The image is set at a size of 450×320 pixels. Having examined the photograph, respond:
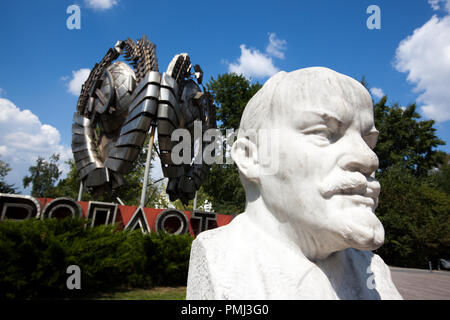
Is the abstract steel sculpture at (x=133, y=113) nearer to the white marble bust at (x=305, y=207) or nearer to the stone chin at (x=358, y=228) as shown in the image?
the white marble bust at (x=305, y=207)

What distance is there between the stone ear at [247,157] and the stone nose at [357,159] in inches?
18.7

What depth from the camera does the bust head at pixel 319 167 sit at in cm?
136

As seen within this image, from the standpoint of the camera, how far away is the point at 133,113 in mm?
8586

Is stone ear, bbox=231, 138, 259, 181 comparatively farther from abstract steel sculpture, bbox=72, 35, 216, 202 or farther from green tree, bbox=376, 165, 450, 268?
green tree, bbox=376, 165, 450, 268

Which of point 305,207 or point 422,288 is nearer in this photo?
point 305,207

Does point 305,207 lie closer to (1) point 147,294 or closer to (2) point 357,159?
(2) point 357,159

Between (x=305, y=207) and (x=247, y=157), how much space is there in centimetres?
48

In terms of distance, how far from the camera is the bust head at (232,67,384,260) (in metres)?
1.36

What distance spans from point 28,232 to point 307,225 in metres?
5.26

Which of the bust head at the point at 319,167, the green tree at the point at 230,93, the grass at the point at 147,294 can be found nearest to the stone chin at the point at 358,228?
the bust head at the point at 319,167

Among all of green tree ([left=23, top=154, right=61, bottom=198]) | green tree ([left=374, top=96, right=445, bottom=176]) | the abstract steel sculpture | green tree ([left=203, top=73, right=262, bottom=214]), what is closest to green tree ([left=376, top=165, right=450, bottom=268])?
green tree ([left=374, top=96, right=445, bottom=176])

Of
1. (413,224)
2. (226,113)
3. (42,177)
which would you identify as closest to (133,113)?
(226,113)

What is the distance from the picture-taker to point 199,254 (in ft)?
5.27
